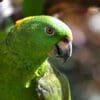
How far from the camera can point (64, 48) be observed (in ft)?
6.42

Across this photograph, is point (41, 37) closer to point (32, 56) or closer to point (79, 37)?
point (32, 56)

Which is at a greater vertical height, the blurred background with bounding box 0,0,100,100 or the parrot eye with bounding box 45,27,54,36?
the parrot eye with bounding box 45,27,54,36

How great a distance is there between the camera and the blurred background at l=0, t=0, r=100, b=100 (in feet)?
10.3

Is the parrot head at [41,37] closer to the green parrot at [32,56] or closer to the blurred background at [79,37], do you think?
the green parrot at [32,56]

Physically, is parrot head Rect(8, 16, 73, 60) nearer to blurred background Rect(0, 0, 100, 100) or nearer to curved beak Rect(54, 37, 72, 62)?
curved beak Rect(54, 37, 72, 62)

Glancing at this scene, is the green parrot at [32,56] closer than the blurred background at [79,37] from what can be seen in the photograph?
Yes

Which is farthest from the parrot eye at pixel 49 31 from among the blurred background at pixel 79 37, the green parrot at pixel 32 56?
the blurred background at pixel 79 37

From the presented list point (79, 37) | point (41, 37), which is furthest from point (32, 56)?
point (79, 37)

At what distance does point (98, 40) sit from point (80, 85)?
436mm

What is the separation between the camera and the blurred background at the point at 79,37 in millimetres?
3148

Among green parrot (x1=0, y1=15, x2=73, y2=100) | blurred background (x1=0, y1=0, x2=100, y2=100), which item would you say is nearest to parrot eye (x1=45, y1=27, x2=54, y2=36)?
green parrot (x1=0, y1=15, x2=73, y2=100)

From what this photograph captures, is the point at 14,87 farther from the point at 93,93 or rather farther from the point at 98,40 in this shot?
the point at 98,40

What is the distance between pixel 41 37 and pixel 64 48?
99mm

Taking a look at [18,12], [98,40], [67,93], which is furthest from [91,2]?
[98,40]
